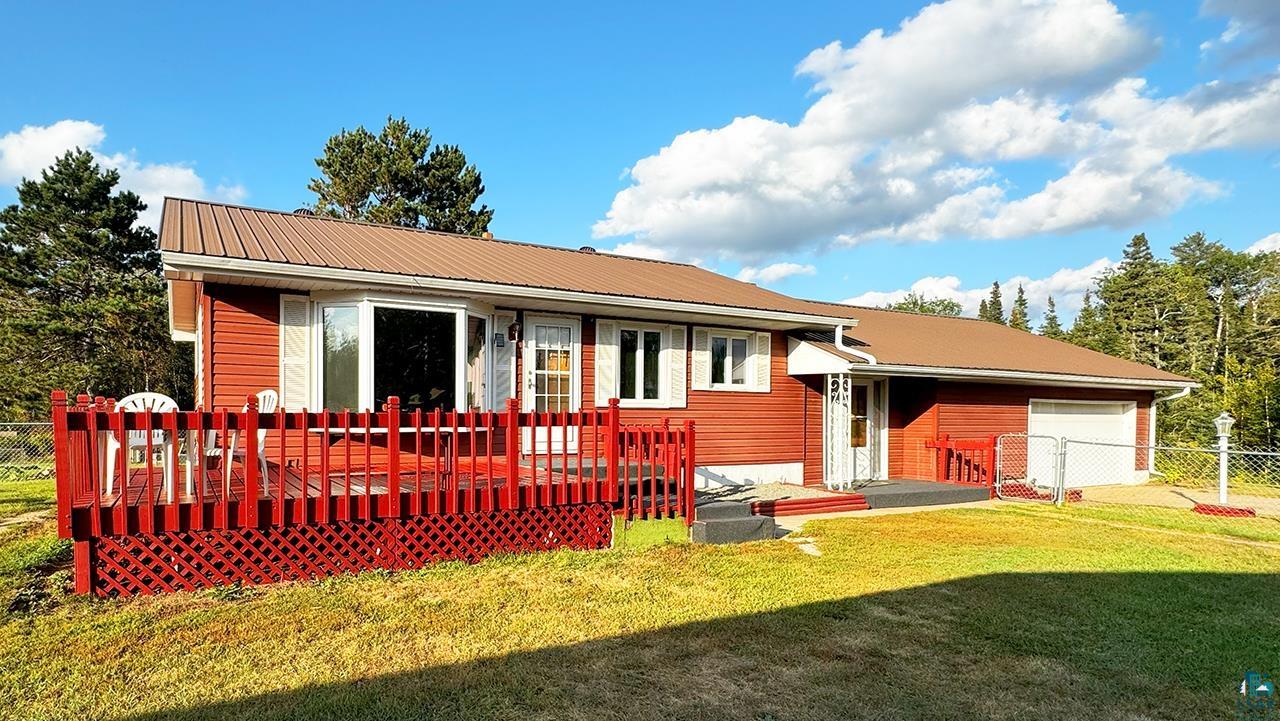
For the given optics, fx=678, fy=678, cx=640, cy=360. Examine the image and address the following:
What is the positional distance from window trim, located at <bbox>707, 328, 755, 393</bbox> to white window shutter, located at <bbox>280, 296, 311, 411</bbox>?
5.81 m

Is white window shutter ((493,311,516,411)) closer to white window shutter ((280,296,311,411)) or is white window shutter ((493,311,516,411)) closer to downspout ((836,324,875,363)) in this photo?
white window shutter ((280,296,311,411))

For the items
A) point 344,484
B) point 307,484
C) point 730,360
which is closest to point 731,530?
point 344,484

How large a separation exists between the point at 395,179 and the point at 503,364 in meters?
20.1

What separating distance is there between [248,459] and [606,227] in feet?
107

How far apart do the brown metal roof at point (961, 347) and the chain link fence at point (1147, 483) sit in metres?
1.61

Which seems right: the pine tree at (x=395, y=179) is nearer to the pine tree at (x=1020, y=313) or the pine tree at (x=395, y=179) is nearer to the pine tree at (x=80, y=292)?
the pine tree at (x=80, y=292)

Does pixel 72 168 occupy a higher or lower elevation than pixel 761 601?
higher

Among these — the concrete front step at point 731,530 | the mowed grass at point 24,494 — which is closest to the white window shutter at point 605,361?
the concrete front step at point 731,530

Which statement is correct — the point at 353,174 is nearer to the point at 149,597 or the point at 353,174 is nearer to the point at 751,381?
the point at 751,381

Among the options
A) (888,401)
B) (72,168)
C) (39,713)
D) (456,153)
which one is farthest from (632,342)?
(72,168)

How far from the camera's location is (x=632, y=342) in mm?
10383

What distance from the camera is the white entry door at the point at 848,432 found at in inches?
434

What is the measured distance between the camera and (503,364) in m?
9.23

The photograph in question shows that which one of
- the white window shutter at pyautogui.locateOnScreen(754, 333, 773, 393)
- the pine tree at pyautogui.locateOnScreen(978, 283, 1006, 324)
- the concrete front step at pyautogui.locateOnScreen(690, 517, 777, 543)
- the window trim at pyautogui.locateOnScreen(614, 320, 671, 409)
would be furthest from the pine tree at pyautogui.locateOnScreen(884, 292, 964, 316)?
the concrete front step at pyautogui.locateOnScreen(690, 517, 777, 543)
